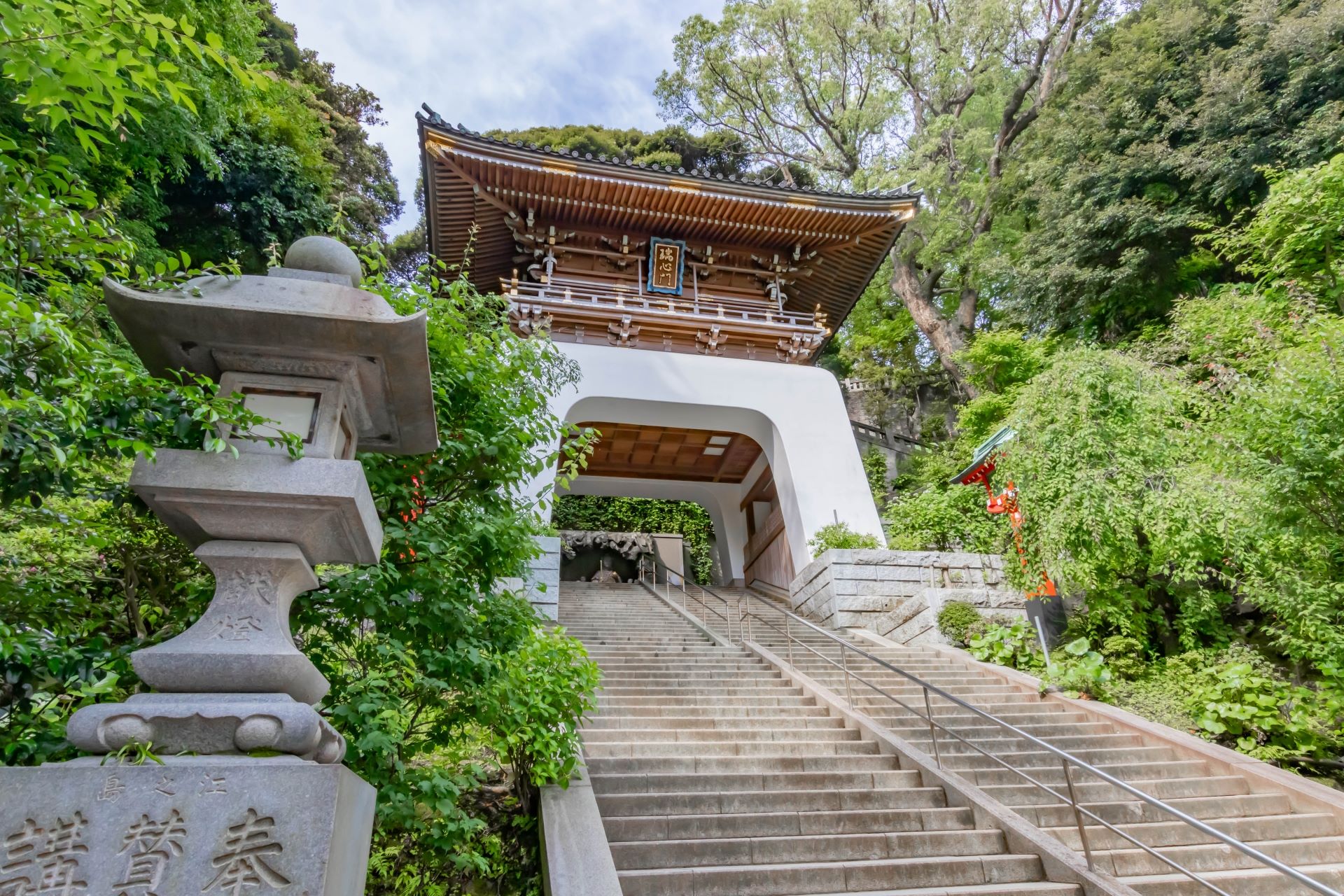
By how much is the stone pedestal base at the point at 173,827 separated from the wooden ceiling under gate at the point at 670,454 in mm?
11001

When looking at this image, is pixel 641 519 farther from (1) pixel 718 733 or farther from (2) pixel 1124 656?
(1) pixel 718 733

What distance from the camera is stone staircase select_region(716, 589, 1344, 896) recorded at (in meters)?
4.38

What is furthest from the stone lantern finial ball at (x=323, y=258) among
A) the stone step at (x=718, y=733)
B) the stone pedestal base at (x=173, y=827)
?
the stone step at (x=718, y=733)

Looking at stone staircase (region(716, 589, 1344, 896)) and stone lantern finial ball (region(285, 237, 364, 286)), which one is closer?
stone lantern finial ball (region(285, 237, 364, 286))

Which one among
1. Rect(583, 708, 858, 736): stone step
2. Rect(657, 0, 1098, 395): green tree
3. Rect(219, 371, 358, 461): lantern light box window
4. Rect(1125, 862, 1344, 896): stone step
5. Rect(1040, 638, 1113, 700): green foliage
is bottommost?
Rect(1125, 862, 1344, 896): stone step

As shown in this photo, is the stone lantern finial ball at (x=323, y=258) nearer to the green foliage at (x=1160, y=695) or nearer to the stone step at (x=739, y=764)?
the stone step at (x=739, y=764)

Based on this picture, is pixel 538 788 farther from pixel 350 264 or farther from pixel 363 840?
pixel 350 264

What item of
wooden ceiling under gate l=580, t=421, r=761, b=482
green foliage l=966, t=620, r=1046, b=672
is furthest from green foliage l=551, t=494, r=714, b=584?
green foliage l=966, t=620, r=1046, b=672

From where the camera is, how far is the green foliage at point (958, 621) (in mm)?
9367

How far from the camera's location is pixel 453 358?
3.76 metres

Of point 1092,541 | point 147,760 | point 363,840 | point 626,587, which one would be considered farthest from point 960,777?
point 626,587

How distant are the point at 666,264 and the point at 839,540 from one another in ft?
21.0

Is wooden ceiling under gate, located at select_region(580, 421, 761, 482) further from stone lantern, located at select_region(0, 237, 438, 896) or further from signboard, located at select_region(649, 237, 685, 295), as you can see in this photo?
stone lantern, located at select_region(0, 237, 438, 896)

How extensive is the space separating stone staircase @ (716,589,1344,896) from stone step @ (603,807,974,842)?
814 millimetres
